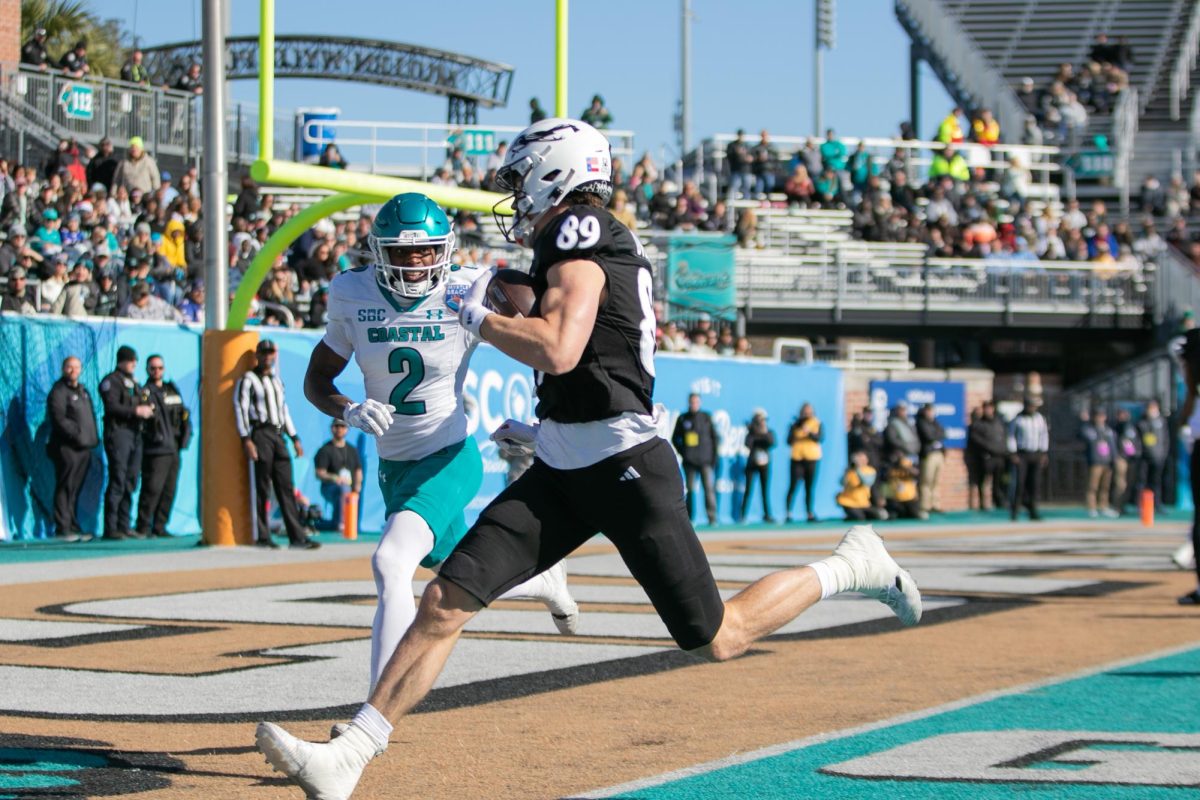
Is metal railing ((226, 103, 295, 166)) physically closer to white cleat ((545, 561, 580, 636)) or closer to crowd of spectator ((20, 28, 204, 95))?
crowd of spectator ((20, 28, 204, 95))

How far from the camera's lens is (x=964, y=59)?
125 ft

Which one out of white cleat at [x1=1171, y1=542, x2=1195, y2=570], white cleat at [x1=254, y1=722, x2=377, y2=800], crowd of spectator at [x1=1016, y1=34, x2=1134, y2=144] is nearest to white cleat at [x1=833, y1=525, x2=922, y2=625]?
white cleat at [x1=254, y1=722, x2=377, y2=800]

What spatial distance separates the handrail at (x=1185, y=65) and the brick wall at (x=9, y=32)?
85.1ft

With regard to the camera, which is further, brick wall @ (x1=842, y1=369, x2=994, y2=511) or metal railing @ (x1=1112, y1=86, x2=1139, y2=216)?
metal railing @ (x1=1112, y1=86, x2=1139, y2=216)

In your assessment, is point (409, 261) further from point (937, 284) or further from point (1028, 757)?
point (937, 284)

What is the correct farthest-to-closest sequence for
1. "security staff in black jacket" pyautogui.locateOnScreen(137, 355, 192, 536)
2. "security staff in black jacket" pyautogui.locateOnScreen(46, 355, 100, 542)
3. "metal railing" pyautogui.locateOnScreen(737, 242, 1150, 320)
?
"metal railing" pyautogui.locateOnScreen(737, 242, 1150, 320), "security staff in black jacket" pyautogui.locateOnScreen(137, 355, 192, 536), "security staff in black jacket" pyautogui.locateOnScreen(46, 355, 100, 542)

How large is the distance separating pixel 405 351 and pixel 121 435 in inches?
368

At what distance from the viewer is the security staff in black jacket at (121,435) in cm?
1480

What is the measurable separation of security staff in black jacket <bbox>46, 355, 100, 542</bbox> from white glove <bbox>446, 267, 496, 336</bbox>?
10658 millimetres

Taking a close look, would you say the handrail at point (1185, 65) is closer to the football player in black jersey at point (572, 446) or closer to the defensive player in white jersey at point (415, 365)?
the defensive player in white jersey at point (415, 365)

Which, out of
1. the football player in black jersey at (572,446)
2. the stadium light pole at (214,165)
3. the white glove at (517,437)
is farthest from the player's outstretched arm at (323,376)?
the stadium light pole at (214,165)

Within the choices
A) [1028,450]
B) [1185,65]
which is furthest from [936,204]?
[1185,65]

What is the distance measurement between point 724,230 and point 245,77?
32.2 ft

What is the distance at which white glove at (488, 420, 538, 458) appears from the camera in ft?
16.6
